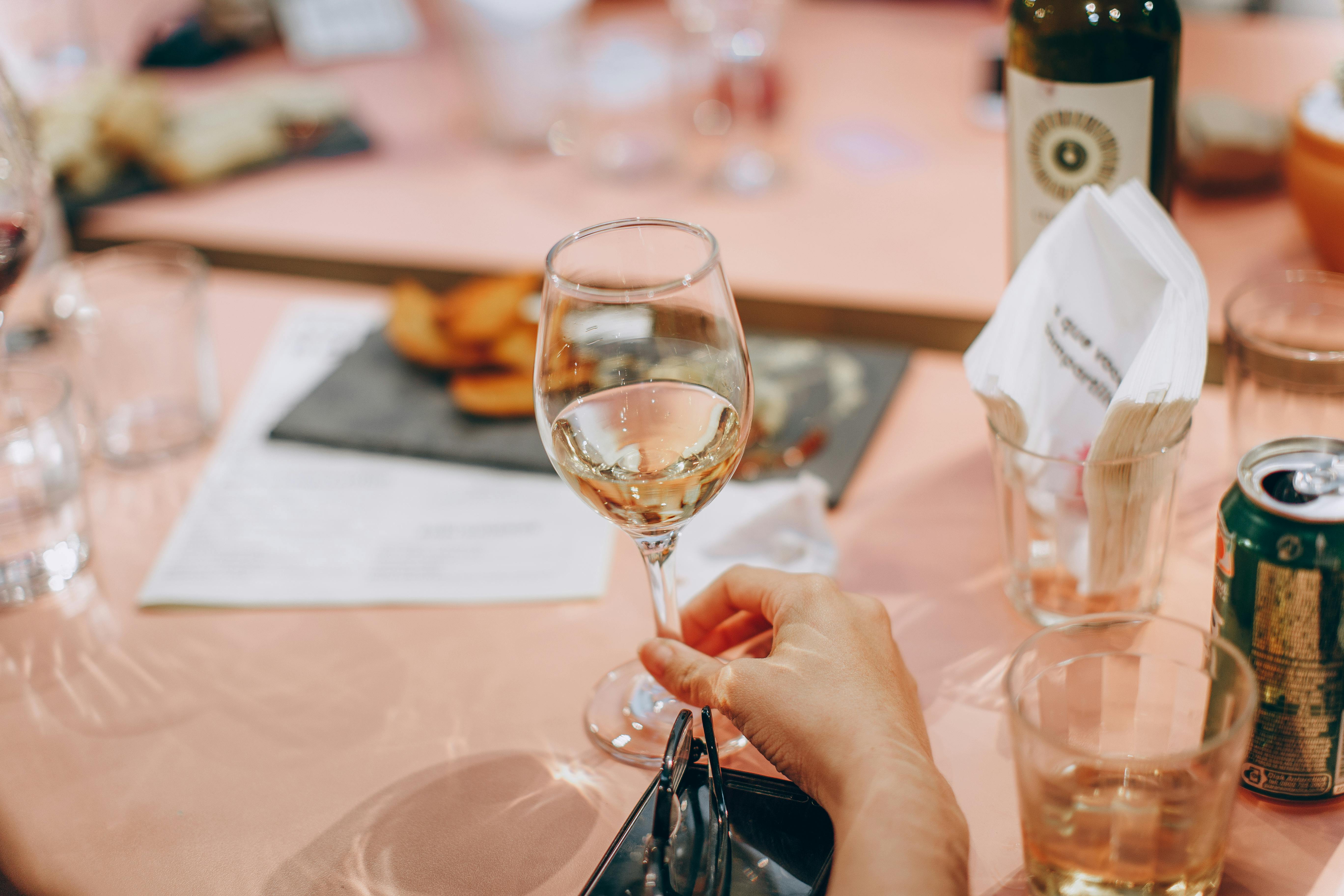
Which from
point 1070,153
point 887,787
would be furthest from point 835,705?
point 1070,153

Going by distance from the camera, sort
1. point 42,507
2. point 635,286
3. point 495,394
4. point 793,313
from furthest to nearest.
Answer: point 793,313 < point 495,394 < point 42,507 < point 635,286

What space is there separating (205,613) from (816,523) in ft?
1.47

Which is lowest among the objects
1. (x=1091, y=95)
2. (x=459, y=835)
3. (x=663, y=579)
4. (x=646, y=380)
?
(x=459, y=835)

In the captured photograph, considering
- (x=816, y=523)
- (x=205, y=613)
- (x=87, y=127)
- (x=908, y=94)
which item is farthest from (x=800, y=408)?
(x=87, y=127)

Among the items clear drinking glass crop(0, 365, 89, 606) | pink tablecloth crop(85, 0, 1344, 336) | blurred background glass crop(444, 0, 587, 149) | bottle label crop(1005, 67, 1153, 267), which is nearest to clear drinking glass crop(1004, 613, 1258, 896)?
bottle label crop(1005, 67, 1153, 267)

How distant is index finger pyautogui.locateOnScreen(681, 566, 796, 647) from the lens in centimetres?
68

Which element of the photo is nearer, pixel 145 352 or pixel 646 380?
pixel 646 380

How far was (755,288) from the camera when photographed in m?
1.20

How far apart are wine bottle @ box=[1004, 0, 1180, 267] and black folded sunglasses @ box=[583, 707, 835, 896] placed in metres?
0.44

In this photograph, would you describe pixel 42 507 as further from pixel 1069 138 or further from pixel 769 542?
pixel 1069 138

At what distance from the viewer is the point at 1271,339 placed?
941 millimetres

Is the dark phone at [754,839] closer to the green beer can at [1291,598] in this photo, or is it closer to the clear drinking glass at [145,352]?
the green beer can at [1291,598]

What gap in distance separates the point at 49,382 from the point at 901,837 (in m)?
0.76

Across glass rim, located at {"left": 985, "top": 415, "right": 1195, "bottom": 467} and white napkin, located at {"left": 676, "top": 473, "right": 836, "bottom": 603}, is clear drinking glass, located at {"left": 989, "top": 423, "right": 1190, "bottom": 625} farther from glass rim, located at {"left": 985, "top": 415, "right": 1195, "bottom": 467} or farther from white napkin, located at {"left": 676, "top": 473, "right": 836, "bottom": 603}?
white napkin, located at {"left": 676, "top": 473, "right": 836, "bottom": 603}
